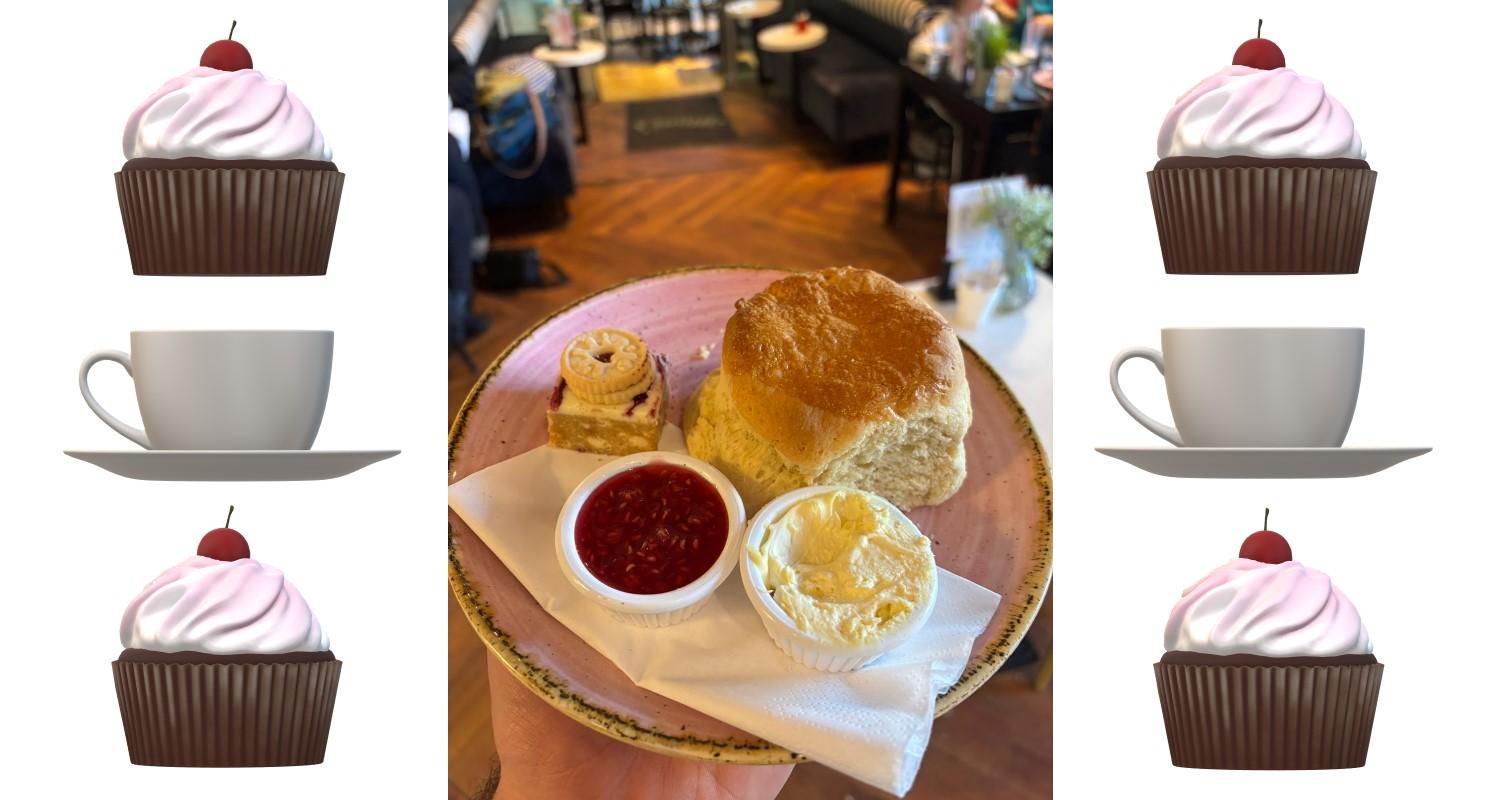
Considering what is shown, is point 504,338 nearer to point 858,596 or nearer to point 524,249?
point 524,249

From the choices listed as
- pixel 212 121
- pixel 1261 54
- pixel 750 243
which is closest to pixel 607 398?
pixel 212 121

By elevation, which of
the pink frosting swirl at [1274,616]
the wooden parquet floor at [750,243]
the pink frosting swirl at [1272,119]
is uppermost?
the pink frosting swirl at [1272,119]

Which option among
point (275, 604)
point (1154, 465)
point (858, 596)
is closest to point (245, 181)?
point (275, 604)

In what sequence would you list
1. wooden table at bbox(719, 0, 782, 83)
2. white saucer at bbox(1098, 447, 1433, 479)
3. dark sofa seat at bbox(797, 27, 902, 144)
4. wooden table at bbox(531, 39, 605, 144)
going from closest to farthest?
white saucer at bbox(1098, 447, 1433, 479), dark sofa seat at bbox(797, 27, 902, 144), wooden table at bbox(531, 39, 605, 144), wooden table at bbox(719, 0, 782, 83)

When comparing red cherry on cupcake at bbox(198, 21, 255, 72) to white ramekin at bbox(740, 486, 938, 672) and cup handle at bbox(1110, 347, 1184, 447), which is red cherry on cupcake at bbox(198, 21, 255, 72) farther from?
cup handle at bbox(1110, 347, 1184, 447)

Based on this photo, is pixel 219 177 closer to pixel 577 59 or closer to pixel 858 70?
pixel 858 70

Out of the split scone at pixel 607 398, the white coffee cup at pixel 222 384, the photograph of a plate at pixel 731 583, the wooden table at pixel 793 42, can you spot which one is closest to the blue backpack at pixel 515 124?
the wooden table at pixel 793 42

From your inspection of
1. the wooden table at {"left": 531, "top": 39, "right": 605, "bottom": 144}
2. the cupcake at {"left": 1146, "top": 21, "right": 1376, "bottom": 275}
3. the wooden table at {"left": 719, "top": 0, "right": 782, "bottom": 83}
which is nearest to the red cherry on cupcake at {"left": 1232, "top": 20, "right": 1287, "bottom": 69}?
the cupcake at {"left": 1146, "top": 21, "right": 1376, "bottom": 275}

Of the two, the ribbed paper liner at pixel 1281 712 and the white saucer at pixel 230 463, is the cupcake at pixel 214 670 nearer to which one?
the white saucer at pixel 230 463
